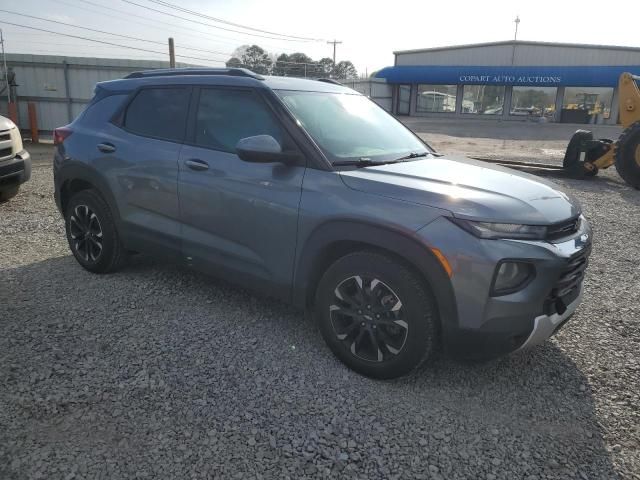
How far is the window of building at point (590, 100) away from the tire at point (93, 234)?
3943 centimetres

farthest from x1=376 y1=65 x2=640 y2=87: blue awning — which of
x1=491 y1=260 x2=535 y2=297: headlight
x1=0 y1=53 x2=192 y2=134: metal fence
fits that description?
x1=491 y1=260 x2=535 y2=297: headlight

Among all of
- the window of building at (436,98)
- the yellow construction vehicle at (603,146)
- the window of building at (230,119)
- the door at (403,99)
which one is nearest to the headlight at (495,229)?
the window of building at (230,119)

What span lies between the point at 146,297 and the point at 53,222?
10.9 ft

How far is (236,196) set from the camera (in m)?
Answer: 3.47

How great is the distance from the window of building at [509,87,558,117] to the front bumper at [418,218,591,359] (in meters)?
40.4

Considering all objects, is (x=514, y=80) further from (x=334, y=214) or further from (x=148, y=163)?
(x=334, y=214)

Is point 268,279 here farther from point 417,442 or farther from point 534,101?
point 534,101

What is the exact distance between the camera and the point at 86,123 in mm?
4656

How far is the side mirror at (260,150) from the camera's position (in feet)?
10.2

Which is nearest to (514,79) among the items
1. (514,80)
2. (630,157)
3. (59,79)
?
(514,80)

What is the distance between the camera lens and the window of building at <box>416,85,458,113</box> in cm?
4138

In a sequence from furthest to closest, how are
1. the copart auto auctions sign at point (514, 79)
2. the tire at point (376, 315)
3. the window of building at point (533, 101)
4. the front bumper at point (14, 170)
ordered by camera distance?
the window of building at point (533, 101) → the copart auto auctions sign at point (514, 79) → the front bumper at point (14, 170) → the tire at point (376, 315)

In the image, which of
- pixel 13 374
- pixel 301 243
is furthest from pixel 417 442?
pixel 13 374

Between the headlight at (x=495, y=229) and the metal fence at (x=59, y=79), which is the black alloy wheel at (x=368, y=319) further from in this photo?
the metal fence at (x=59, y=79)
